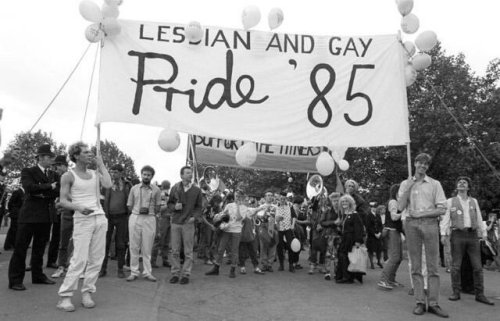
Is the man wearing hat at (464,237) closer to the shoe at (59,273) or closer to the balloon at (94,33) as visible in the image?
the balloon at (94,33)

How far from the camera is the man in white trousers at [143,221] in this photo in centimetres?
752

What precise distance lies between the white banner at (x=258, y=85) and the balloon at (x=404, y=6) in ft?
1.75

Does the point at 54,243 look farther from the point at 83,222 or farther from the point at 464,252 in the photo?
the point at 464,252

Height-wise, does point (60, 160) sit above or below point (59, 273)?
above

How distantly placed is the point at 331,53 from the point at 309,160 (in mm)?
4449

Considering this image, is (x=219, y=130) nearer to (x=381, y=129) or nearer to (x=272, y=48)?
(x=272, y=48)

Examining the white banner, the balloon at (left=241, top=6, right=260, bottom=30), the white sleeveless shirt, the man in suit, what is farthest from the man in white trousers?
the balloon at (left=241, top=6, right=260, bottom=30)

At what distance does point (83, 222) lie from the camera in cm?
543

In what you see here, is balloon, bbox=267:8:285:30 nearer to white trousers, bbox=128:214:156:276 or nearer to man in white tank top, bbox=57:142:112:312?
man in white tank top, bbox=57:142:112:312

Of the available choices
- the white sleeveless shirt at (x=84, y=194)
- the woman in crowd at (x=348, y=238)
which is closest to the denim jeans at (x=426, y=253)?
the woman in crowd at (x=348, y=238)

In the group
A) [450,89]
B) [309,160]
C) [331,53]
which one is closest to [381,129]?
[331,53]

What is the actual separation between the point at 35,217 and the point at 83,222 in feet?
4.07

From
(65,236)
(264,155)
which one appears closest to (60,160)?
(65,236)

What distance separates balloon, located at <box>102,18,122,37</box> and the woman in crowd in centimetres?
501
